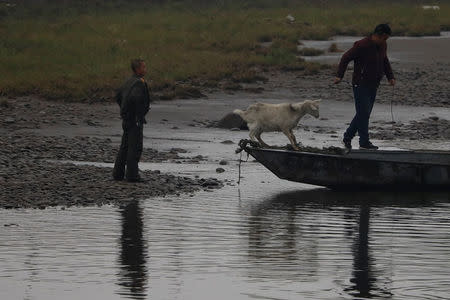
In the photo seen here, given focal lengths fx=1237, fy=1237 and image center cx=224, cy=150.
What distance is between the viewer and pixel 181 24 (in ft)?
145

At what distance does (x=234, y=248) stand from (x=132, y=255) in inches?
42.1

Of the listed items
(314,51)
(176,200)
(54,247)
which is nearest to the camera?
(54,247)

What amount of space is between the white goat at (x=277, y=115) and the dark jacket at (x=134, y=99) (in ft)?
5.20

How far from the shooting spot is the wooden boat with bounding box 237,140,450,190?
16.5 metres

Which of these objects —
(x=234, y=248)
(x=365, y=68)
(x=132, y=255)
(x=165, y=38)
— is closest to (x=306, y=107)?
(x=365, y=68)

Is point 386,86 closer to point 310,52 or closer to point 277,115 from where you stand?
point 310,52

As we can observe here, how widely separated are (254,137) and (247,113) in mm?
447

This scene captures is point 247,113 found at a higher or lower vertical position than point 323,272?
higher

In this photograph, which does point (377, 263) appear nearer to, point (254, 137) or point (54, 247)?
point (54, 247)

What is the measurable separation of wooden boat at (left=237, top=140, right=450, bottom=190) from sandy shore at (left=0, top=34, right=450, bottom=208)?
107cm

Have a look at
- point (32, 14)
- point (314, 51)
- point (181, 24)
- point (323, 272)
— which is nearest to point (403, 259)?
point (323, 272)

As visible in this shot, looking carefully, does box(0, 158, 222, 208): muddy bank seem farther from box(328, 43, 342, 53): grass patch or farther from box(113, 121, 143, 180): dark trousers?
box(328, 43, 342, 53): grass patch

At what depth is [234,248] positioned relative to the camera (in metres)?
12.5

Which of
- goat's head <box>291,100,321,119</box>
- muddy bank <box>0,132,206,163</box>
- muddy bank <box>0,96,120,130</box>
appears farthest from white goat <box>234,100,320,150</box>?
muddy bank <box>0,96,120,130</box>
